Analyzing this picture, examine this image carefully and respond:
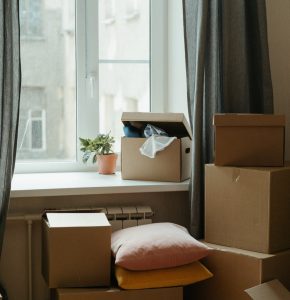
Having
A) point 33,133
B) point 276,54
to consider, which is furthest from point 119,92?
point 276,54

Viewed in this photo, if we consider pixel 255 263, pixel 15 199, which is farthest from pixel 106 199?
pixel 255 263

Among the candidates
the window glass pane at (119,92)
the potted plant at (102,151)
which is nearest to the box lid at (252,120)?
the potted plant at (102,151)

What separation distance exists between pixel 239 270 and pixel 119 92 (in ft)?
3.98

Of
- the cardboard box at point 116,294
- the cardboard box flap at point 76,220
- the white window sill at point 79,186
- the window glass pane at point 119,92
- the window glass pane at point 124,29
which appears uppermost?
the window glass pane at point 124,29

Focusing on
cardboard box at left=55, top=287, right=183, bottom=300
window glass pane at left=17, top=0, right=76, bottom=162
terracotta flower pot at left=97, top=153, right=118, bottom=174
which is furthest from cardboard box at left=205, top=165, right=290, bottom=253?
window glass pane at left=17, top=0, right=76, bottom=162

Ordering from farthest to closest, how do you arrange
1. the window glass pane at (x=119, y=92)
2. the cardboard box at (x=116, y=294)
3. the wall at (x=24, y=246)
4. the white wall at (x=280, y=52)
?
the window glass pane at (x=119, y=92) < the white wall at (x=280, y=52) < the wall at (x=24, y=246) < the cardboard box at (x=116, y=294)

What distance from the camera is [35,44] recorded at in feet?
10.4

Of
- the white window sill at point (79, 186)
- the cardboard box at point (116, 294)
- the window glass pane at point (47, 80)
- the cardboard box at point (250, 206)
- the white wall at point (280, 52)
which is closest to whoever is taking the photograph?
the cardboard box at point (116, 294)

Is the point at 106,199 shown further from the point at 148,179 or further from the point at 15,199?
the point at 15,199

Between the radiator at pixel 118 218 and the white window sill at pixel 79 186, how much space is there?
0.38 ft

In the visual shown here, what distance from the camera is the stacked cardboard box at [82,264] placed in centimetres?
243

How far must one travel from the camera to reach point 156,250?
2.47m

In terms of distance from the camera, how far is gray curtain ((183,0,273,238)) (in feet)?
9.19

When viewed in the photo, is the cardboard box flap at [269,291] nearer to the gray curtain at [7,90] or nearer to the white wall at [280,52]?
the white wall at [280,52]
